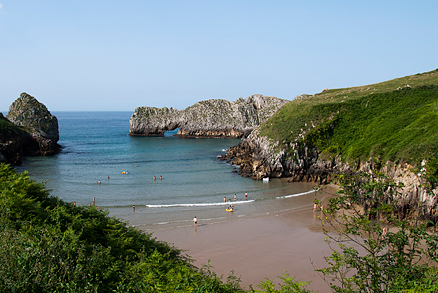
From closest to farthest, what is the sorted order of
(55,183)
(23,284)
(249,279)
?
1. (23,284)
2. (249,279)
3. (55,183)

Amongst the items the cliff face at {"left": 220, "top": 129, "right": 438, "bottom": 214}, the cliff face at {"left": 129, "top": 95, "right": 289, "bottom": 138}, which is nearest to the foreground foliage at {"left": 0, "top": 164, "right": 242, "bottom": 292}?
the cliff face at {"left": 220, "top": 129, "right": 438, "bottom": 214}

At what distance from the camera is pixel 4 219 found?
12477 millimetres

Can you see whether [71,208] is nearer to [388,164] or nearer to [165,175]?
[388,164]

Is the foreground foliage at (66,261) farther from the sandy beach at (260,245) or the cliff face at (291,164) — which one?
the cliff face at (291,164)

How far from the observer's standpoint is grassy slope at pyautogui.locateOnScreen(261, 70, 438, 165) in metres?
38.6

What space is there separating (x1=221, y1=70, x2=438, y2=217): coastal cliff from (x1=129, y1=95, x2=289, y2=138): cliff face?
4582cm

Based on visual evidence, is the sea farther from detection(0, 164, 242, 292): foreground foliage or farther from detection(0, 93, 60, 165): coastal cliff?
detection(0, 164, 242, 292): foreground foliage

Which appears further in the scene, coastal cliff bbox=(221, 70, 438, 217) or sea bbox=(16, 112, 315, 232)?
coastal cliff bbox=(221, 70, 438, 217)

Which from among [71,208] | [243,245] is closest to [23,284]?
[71,208]

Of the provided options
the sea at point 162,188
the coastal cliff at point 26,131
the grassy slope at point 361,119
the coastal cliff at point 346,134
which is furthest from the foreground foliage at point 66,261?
the coastal cliff at point 26,131

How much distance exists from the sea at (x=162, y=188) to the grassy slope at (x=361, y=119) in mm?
8637

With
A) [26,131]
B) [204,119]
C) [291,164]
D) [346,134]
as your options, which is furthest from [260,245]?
Answer: [204,119]

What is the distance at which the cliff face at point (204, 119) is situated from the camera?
110 metres

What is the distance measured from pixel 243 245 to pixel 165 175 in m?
28.2
